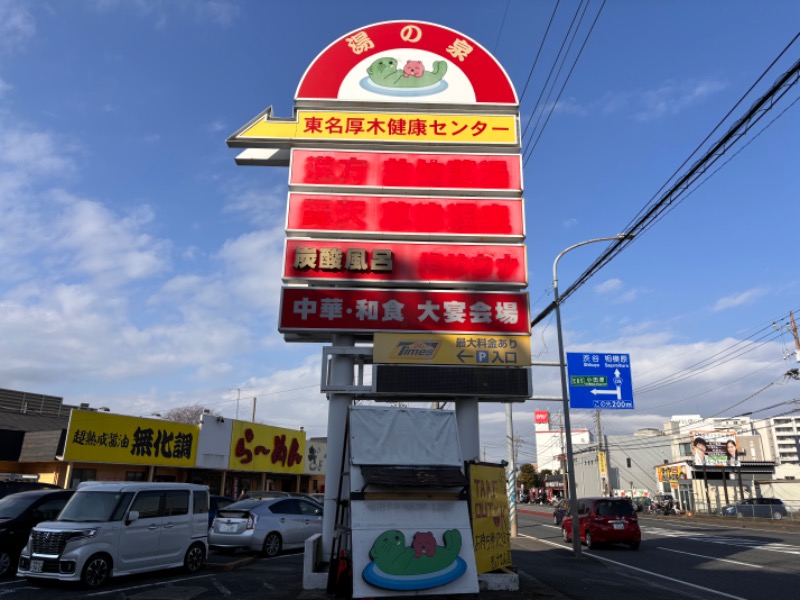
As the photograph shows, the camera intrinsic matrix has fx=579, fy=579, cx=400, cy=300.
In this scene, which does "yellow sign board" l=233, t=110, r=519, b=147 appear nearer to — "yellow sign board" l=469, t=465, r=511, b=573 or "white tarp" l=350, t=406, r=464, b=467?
"white tarp" l=350, t=406, r=464, b=467

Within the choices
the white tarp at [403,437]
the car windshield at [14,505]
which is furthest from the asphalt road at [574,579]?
the white tarp at [403,437]

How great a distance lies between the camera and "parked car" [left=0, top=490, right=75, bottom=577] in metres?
11.5

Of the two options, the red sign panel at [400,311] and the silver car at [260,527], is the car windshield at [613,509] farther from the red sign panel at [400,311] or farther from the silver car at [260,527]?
the red sign panel at [400,311]

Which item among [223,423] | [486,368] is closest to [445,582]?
[486,368]

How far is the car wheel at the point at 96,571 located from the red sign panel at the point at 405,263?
20.4 ft

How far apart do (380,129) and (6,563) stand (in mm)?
11924

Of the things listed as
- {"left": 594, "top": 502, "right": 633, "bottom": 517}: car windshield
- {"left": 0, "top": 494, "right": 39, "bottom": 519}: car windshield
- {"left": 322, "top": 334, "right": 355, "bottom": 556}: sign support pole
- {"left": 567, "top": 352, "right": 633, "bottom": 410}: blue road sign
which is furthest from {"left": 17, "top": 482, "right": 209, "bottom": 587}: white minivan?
{"left": 594, "top": 502, "right": 633, "bottom": 517}: car windshield

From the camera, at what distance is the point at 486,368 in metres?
11.8

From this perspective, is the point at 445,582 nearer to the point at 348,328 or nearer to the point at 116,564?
the point at 348,328

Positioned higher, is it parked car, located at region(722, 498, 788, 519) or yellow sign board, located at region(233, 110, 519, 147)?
yellow sign board, located at region(233, 110, 519, 147)

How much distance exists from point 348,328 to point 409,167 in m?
4.01

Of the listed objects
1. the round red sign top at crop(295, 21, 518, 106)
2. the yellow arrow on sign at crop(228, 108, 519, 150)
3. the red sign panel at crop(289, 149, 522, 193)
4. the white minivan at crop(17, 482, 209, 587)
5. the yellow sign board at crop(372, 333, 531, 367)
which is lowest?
the white minivan at crop(17, 482, 209, 587)

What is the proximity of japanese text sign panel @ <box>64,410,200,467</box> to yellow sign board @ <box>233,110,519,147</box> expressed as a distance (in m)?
15.8

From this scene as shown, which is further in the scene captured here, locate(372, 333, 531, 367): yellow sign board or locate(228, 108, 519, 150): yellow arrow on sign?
locate(228, 108, 519, 150): yellow arrow on sign
